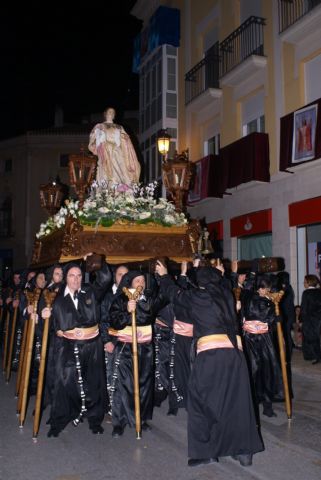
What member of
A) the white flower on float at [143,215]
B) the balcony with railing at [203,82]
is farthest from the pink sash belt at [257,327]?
the balcony with railing at [203,82]

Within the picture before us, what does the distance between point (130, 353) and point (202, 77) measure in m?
13.9

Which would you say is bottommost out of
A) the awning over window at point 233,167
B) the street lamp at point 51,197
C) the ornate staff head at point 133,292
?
the ornate staff head at point 133,292

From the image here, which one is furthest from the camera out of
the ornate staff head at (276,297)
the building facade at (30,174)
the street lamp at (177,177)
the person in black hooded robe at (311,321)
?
the building facade at (30,174)

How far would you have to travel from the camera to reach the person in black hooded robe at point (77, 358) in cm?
555

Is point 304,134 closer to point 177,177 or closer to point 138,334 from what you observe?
point 177,177

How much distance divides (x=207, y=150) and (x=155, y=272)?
41.9ft

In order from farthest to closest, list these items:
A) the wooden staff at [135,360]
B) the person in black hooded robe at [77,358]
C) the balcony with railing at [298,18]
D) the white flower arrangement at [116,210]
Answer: the balcony with railing at [298,18] < the white flower arrangement at [116,210] < the person in black hooded robe at [77,358] < the wooden staff at [135,360]

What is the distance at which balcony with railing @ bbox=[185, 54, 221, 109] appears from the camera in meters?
16.7

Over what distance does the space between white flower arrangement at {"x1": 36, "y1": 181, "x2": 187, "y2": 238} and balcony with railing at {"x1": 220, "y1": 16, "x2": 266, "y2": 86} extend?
769cm

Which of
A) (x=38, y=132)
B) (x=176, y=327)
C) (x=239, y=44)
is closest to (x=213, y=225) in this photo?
(x=239, y=44)

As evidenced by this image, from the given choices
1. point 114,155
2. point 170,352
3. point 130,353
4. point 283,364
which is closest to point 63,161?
point 114,155

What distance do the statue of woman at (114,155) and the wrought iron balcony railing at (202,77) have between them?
8.77m

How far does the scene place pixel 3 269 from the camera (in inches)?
1286

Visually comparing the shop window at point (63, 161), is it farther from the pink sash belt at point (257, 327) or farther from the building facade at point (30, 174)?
the pink sash belt at point (257, 327)
